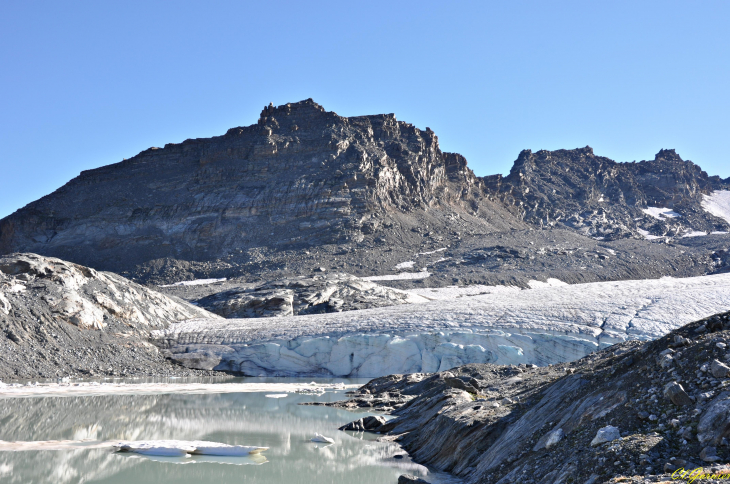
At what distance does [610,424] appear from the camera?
6.83 metres

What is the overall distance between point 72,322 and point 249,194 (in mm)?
67360

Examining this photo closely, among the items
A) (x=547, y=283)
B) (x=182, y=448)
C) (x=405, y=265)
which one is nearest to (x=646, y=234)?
(x=547, y=283)

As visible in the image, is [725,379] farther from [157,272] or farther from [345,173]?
[345,173]

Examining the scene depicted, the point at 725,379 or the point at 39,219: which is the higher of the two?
the point at 39,219

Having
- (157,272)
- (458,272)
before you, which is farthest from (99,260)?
(458,272)

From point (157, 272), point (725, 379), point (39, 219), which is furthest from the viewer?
point (39, 219)

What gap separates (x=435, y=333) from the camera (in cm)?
2908

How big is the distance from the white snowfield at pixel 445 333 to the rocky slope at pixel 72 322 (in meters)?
1.90

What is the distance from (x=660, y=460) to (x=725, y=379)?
4.29 feet

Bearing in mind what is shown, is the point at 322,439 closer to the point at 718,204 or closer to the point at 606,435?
the point at 606,435

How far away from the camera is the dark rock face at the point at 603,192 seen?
4948 inches

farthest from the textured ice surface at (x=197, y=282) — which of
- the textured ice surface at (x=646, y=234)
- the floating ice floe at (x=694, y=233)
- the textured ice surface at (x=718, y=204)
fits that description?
the textured ice surface at (x=718, y=204)

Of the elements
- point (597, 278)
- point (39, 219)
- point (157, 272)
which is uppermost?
point (39, 219)

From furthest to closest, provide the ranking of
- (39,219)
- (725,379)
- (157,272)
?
(39,219)
(157,272)
(725,379)
